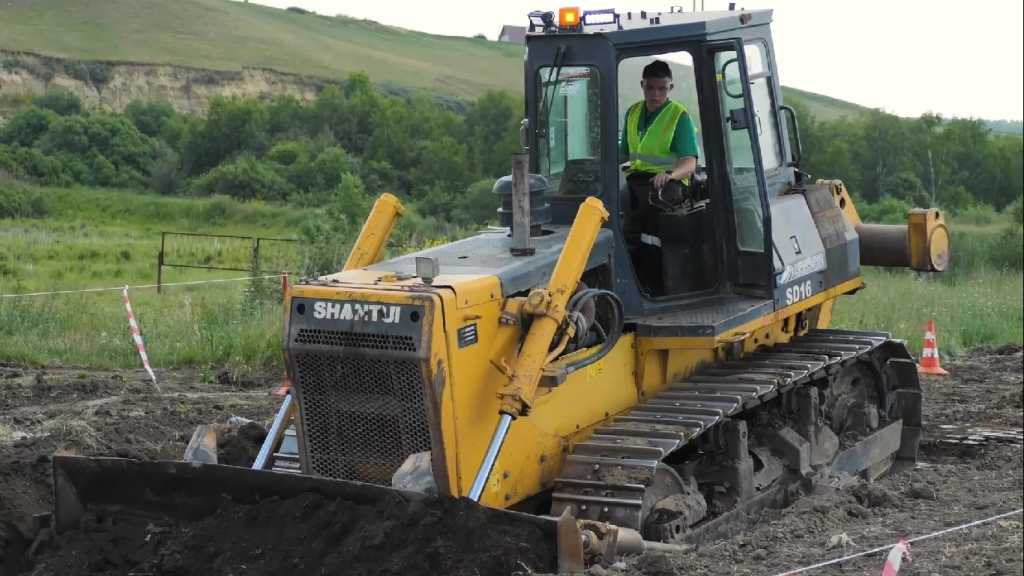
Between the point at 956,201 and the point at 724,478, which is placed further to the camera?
the point at 956,201

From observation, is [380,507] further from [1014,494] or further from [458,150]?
[458,150]

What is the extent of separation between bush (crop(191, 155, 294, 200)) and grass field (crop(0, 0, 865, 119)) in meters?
2.64

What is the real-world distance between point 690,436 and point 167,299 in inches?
476

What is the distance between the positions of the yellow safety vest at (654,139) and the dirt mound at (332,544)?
294 cm

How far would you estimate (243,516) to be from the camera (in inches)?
297

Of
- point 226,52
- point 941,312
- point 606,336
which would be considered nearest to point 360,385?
point 606,336

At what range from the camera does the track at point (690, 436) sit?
7992mm

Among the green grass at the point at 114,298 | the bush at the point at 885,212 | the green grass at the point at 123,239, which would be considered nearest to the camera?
the green grass at the point at 114,298

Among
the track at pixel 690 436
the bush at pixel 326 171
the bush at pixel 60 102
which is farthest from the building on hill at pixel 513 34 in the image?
the bush at pixel 326 171

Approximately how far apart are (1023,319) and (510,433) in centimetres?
1518

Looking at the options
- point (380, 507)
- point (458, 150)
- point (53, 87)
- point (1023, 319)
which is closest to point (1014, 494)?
point (380, 507)

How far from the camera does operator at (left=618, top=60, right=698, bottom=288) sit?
30.5ft

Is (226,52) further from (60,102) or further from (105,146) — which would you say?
(60,102)

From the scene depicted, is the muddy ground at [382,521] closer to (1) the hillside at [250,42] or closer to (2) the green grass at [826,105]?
(1) the hillside at [250,42]
